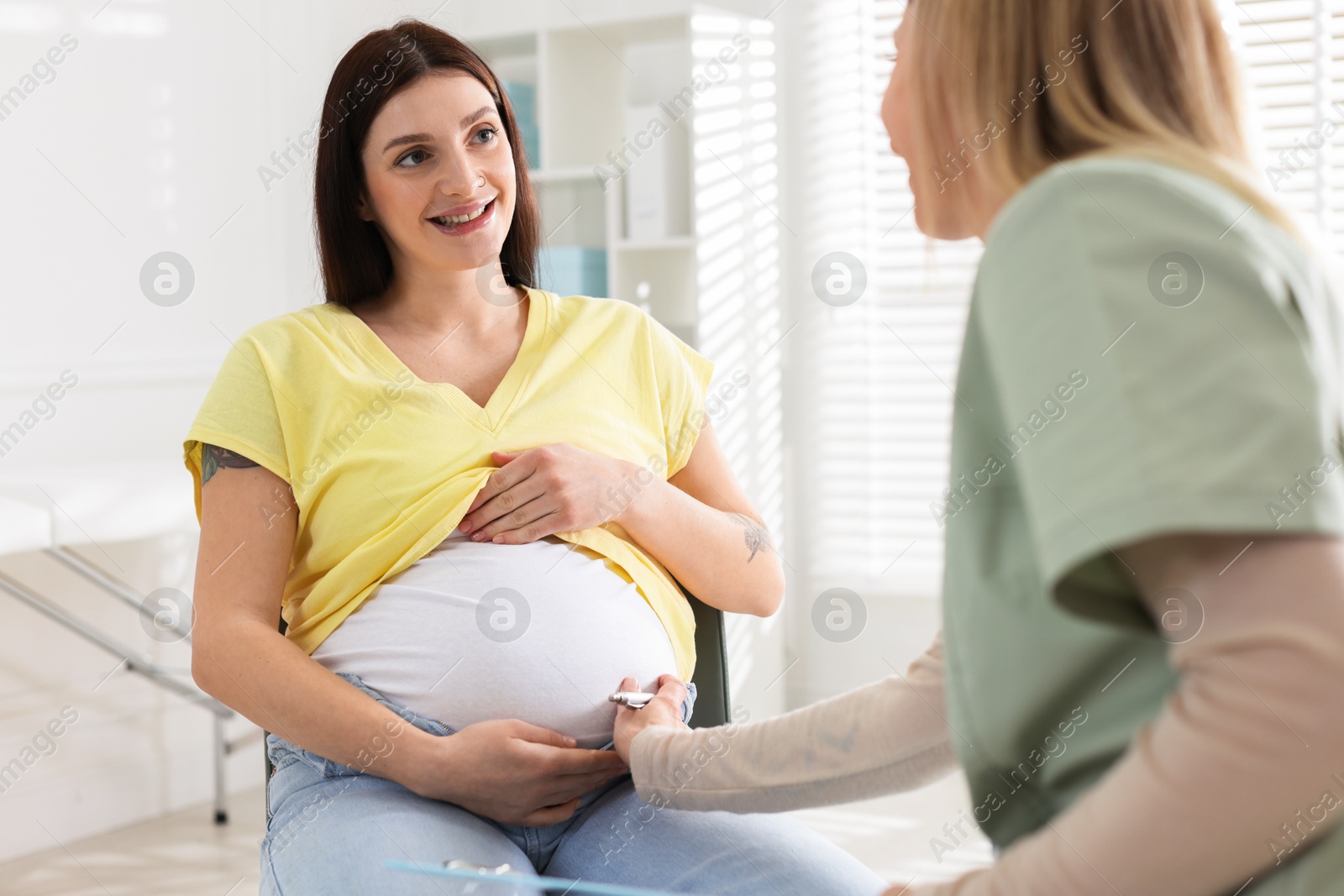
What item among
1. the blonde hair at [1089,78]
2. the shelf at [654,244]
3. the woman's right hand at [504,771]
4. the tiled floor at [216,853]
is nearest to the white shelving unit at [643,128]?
the shelf at [654,244]

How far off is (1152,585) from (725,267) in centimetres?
285

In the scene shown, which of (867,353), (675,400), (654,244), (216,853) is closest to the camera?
(675,400)

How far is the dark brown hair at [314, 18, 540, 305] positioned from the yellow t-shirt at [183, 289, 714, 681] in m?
0.07

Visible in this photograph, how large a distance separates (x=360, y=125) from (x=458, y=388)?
356mm

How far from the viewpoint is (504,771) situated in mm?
1117

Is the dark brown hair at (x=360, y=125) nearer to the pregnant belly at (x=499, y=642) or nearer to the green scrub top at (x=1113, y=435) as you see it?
the pregnant belly at (x=499, y=642)

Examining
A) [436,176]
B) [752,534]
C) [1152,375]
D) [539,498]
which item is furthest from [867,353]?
[1152,375]

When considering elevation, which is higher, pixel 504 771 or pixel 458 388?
pixel 458 388

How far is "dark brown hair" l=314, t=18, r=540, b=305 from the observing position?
142 cm

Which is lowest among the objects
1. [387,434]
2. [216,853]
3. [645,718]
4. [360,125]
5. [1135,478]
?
[216,853]

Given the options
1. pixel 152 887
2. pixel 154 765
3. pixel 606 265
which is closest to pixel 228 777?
pixel 154 765

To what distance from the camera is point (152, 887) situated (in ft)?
8.13

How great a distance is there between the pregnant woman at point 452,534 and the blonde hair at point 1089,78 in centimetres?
72

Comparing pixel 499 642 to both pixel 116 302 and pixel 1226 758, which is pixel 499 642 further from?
pixel 116 302
